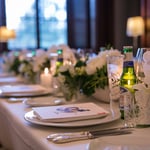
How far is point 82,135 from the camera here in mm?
821

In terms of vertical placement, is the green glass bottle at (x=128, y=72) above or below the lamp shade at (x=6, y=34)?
below

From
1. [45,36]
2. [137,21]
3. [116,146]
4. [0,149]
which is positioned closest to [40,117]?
[116,146]

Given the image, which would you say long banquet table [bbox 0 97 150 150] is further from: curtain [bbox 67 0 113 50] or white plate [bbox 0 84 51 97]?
curtain [bbox 67 0 113 50]

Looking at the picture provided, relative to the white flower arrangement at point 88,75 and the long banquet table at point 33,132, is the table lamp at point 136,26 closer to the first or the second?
the white flower arrangement at point 88,75

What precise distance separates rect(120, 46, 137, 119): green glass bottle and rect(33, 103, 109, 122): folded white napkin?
0.30 feet

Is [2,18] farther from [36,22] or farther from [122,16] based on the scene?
[122,16]

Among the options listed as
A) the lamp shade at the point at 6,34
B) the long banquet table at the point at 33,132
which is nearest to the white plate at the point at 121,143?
the long banquet table at the point at 33,132

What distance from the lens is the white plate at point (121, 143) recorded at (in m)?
0.70

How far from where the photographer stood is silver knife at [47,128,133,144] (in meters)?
0.80

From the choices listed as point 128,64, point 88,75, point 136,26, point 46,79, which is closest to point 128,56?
point 128,64

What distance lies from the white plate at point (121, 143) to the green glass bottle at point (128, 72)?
0.81 feet

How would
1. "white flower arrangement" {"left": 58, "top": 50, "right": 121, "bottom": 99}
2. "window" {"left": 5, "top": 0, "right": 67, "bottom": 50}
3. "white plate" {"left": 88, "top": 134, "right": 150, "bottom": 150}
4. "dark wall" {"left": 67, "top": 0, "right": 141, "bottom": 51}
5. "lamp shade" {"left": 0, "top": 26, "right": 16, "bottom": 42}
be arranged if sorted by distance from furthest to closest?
1. "window" {"left": 5, "top": 0, "right": 67, "bottom": 50}
2. "dark wall" {"left": 67, "top": 0, "right": 141, "bottom": 51}
3. "lamp shade" {"left": 0, "top": 26, "right": 16, "bottom": 42}
4. "white flower arrangement" {"left": 58, "top": 50, "right": 121, "bottom": 99}
5. "white plate" {"left": 88, "top": 134, "right": 150, "bottom": 150}

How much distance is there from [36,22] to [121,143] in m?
6.28

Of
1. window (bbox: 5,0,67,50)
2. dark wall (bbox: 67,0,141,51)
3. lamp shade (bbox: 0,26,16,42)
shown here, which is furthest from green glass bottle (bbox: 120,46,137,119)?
window (bbox: 5,0,67,50)
